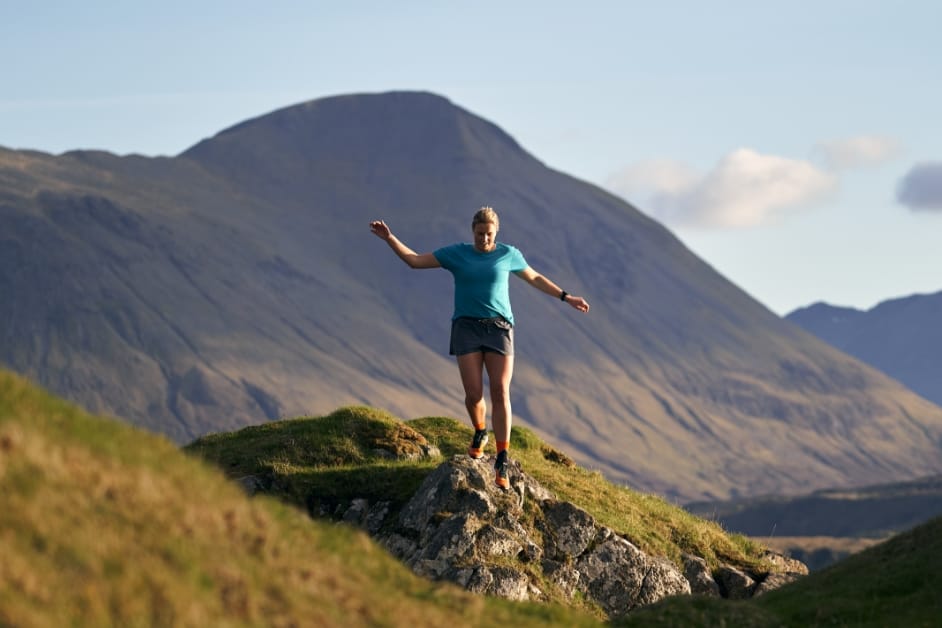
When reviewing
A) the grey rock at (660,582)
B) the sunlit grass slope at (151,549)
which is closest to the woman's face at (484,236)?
the grey rock at (660,582)

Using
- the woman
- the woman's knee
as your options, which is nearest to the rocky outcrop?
the woman's knee

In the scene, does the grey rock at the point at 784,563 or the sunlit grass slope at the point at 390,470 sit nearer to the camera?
the sunlit grass slope at the point at 390,470

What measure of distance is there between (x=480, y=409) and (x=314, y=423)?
293 inches

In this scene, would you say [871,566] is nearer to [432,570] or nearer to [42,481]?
[432,570]

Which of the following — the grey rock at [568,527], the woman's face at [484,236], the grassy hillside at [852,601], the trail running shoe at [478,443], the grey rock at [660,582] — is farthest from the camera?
the grey rock at [660,582]

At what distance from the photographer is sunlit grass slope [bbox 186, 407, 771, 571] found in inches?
1019

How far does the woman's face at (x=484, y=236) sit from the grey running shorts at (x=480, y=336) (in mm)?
1127

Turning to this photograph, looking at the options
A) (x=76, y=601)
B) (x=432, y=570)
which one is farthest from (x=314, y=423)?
(x=76, y=601)

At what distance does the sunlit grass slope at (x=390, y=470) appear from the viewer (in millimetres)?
25875

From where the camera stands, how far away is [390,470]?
85.9ft

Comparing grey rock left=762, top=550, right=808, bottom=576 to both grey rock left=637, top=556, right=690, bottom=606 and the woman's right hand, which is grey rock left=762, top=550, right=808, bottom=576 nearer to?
grey rock left=637, top=556, right=690, bottom=606

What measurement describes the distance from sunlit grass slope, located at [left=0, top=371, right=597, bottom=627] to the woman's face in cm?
816

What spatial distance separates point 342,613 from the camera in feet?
38.0

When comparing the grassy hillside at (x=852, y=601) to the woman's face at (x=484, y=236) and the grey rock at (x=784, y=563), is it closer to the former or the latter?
the woman's face at (x=484, y=236)
